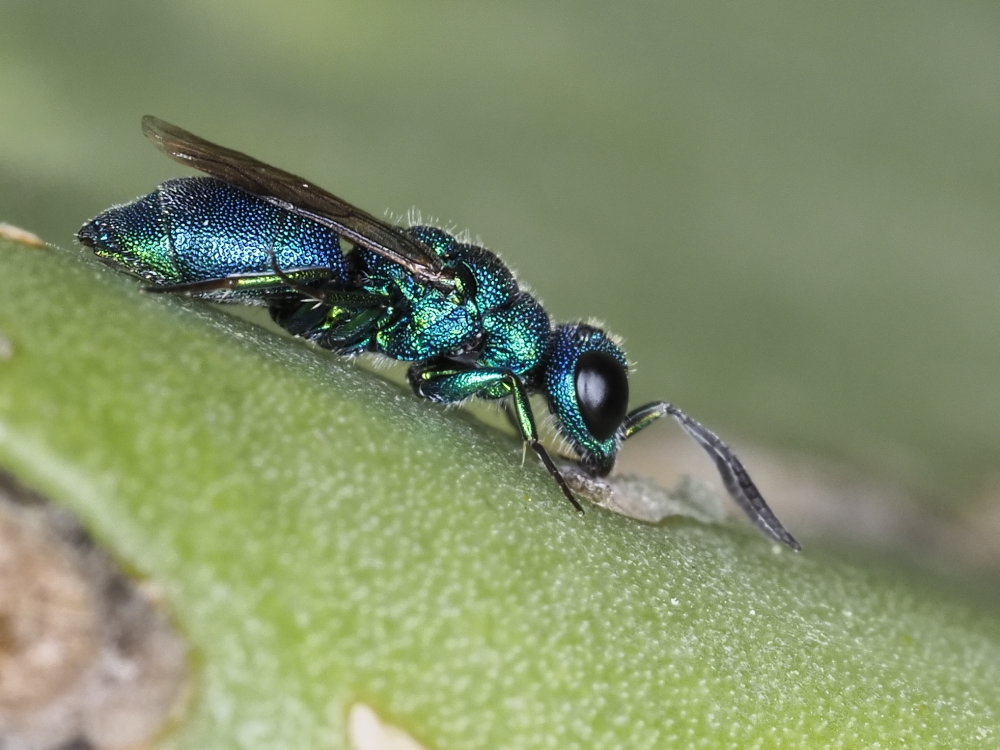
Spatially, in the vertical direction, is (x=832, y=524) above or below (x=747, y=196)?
below

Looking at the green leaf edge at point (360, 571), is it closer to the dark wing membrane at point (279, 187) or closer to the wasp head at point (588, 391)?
the dark wing membrane at point (279, 187)

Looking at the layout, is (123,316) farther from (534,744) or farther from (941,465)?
(941,465)

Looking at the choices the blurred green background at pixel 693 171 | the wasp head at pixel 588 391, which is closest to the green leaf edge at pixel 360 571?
the wasp head at pixel 588 391

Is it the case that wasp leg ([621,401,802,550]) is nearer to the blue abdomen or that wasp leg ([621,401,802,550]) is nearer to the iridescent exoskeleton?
the iridescent exoskeleton

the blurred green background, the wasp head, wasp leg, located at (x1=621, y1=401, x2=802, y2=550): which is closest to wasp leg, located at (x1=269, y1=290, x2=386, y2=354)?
the wasp head

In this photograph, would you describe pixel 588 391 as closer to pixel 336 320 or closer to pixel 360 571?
pixel 336 320

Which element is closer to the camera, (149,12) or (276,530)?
(276,530)

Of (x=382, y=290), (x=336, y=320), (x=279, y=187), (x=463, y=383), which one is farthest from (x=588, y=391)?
(x=279, y=187)

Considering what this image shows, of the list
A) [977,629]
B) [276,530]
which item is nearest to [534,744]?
[276,530]
